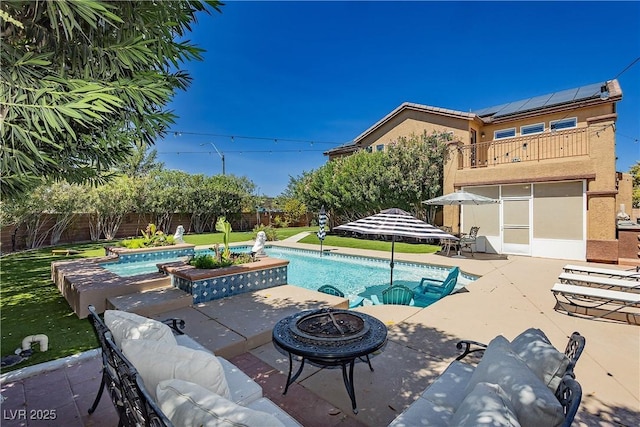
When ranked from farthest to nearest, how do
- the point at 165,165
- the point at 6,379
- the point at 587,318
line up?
the point at 165,165, the point at 587,318, the point at 6,379

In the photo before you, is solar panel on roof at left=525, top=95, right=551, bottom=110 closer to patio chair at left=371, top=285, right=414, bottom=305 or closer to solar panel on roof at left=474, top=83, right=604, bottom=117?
solar panel on roof at left=474, top=83, right=604, bottom=117

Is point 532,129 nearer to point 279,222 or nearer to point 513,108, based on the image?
point 513,108

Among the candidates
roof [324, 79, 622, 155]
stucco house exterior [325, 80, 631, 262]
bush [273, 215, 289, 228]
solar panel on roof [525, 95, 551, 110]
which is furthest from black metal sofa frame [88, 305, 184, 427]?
bush [273, 215, 289, 228]

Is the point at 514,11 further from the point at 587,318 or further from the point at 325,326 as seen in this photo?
the point at 325,326

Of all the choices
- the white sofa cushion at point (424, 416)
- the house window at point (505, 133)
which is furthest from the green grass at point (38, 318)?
the house window at point (505, 133)

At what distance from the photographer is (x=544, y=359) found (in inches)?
86.4

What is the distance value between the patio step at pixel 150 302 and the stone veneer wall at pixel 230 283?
22cm

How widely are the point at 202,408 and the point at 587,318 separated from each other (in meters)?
7.31

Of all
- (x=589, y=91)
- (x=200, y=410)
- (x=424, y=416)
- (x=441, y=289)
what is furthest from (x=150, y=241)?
(x=589, y=91)

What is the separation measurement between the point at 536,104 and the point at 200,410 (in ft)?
78.8

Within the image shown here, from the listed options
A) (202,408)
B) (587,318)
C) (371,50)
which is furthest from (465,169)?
(202,408)

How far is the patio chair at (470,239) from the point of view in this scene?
45.9ft

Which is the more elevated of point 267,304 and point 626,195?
point 626,195

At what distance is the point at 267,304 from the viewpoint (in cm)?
656
